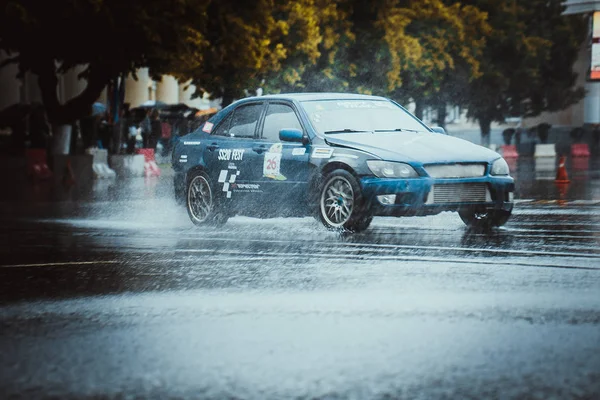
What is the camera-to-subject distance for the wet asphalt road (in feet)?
19.0

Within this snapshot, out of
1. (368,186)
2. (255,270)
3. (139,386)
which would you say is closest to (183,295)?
(255,270)

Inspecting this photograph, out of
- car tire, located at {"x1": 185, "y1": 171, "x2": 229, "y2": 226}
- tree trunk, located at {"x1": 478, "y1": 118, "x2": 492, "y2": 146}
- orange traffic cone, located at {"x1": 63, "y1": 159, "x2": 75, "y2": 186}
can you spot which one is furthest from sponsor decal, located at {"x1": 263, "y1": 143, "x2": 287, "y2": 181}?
tree trunk, located at {"x1": 478, "y1": 118, "x2": 492, "y2": 146}

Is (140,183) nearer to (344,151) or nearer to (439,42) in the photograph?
(344,151)

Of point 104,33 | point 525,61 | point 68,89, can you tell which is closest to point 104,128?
point 104,33

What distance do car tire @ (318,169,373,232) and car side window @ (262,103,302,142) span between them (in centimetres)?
117

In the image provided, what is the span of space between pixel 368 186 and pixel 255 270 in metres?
3.08

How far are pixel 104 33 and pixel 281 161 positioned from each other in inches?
586

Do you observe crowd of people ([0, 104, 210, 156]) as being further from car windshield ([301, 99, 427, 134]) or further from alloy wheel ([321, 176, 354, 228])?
alloy wheel ([321, 176, 354, 228])

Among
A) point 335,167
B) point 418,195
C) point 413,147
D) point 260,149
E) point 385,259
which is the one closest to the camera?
point 385,259

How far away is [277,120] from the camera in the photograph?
570 inches

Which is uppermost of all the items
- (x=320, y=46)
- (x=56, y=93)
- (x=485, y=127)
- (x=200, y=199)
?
(x=320, y=46)

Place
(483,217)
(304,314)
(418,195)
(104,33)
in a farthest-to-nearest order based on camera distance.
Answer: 1. (104,33)
2. (483,217)
3. (418,195)
4. (304,314)

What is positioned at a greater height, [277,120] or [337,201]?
[277,120]

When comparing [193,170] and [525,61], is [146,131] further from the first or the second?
[193,170]
